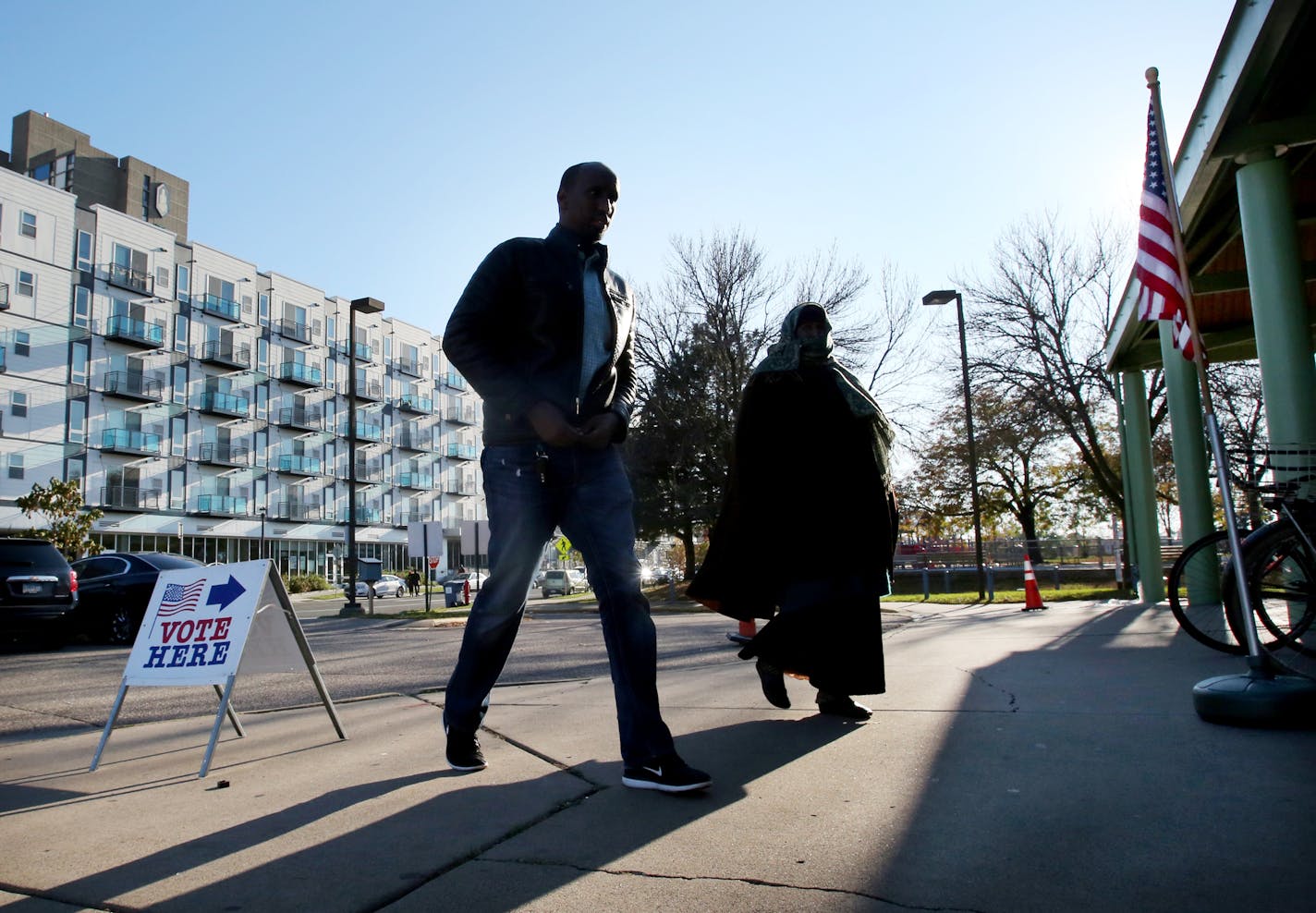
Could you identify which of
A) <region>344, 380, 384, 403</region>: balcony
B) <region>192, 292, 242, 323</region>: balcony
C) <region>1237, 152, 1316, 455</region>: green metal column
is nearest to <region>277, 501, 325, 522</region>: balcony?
<region>344, 380, 384, 403</region>: balcony

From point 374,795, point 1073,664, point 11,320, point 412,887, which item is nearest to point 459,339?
point 374,795

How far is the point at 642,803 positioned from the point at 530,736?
1.26 meters

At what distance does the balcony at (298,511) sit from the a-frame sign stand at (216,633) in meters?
63.0

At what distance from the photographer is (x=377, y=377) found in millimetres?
73375

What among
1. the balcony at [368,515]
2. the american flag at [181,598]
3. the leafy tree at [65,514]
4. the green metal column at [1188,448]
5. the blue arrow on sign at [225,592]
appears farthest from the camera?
the balcony at [368,515]

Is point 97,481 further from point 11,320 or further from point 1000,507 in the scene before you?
point 1000,507

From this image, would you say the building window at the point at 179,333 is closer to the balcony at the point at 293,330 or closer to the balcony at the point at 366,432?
the balcony at the point at 293,330

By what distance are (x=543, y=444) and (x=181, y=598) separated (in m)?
1.98

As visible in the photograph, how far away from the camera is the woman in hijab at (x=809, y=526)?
13.5 feet

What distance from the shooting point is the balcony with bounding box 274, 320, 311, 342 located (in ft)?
211

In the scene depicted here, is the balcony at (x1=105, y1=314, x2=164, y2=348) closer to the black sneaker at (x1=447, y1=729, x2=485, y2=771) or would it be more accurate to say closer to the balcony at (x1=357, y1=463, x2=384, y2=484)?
the balcony at (x1=357, y1=463, x2=384, y2=484)

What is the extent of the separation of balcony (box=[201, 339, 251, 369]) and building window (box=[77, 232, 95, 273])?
28.1ft

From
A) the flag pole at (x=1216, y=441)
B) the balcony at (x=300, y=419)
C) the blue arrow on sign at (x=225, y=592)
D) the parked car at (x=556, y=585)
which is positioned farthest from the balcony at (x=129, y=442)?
the flag pole at (x=1216, y=441)

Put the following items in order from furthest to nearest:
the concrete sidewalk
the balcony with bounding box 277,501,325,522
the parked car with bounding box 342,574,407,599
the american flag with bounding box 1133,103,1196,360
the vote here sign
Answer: the balcony with bounding box 277,501,325,522, the parked car with bounding box 342,574,407,599, the american flag with bounding box 1133,103,1196,360, the vote here sign, the concrete sidewalk
